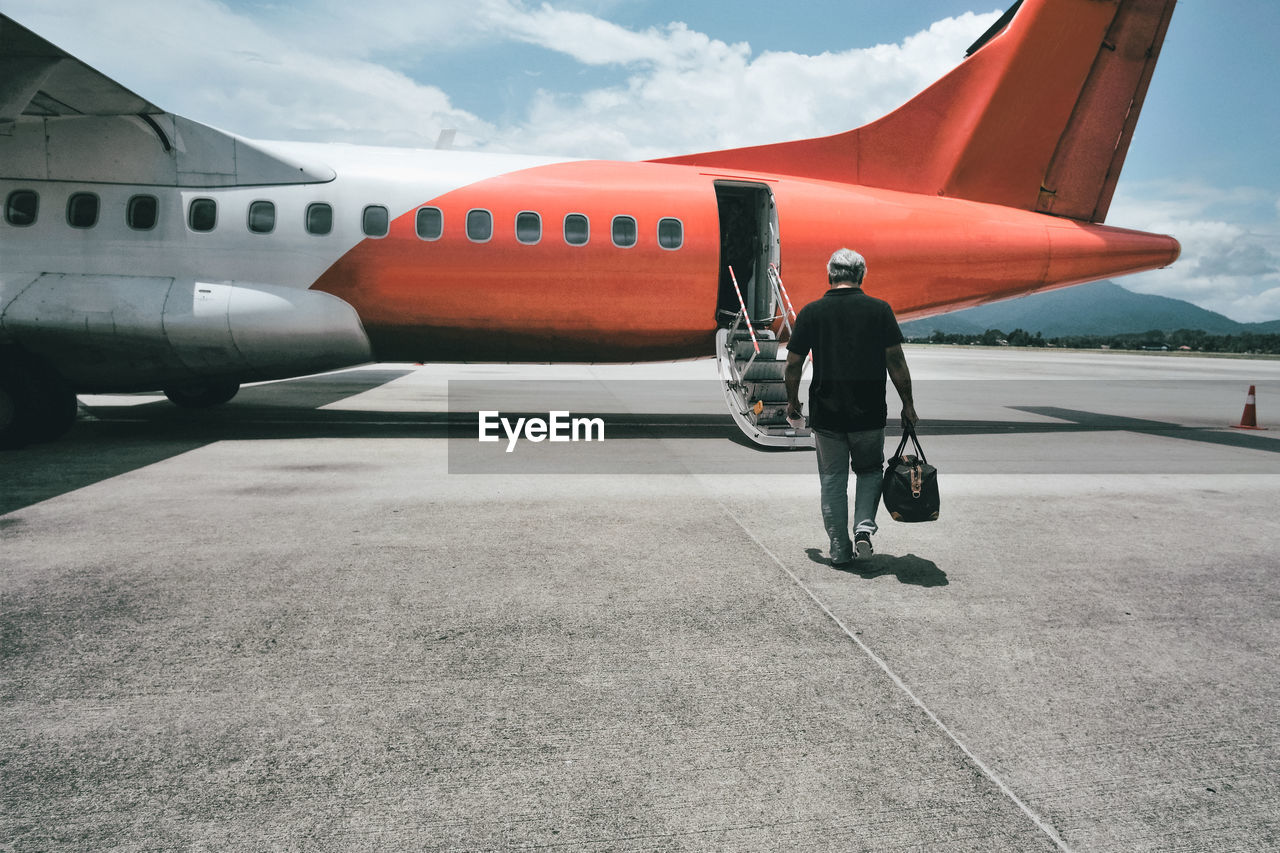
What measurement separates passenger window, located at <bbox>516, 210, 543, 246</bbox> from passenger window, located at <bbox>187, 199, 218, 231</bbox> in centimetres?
378

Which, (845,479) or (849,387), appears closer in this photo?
Answer: (849,387)

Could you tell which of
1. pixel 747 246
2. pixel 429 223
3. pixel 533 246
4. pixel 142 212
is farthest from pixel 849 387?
pixel 142 212

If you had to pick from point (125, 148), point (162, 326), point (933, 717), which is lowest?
point (933, 717)

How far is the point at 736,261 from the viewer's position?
1264 centimetres

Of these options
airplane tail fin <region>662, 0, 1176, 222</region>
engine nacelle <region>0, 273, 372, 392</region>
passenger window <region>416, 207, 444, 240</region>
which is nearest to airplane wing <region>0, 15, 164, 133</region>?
engine nacelle <region>0, 273, 372, 392</region>

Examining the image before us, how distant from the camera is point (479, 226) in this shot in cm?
1035

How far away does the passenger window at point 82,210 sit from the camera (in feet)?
32.0

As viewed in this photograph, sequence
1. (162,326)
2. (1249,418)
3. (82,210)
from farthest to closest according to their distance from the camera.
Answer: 1. (1249,418)
2. (82,210)
3. (162,326)

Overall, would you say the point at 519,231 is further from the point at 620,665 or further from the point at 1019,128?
the point at 620,665

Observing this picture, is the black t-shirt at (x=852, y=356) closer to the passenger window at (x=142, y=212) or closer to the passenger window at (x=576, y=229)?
the passenger window at (x=576, y=229)

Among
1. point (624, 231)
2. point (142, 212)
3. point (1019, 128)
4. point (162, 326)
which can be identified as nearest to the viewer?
point (162, 326)

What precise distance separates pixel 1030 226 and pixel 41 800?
1249cm

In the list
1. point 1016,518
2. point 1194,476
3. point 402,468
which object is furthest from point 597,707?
point 1194,476

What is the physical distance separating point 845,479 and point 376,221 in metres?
7.52
